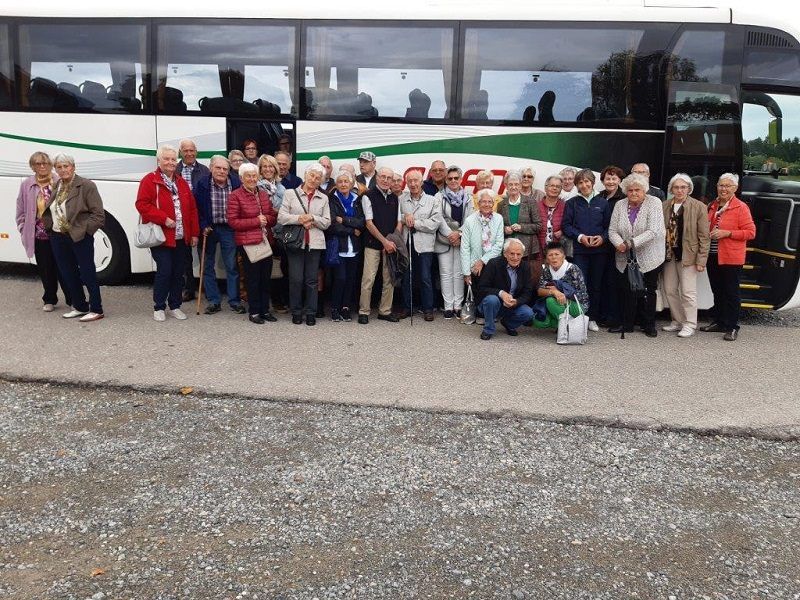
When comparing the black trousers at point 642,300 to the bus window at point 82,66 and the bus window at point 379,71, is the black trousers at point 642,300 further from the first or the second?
the bus window at point 82,66

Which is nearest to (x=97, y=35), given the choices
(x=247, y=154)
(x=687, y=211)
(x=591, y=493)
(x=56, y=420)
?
(x=247, y=154)

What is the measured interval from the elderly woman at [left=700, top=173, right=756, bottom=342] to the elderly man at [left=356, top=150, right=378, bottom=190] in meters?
3.85

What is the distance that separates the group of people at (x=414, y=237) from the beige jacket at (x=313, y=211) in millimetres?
16

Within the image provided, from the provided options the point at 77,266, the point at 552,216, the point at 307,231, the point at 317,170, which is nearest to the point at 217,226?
the point at 307,231

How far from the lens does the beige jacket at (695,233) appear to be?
759cm

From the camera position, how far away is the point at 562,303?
732 centimetres

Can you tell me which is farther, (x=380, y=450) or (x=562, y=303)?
(x=562, y=303)

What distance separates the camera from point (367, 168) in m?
8.34

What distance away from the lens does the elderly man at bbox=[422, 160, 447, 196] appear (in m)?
8.24

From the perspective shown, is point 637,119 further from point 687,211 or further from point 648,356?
point 648,356

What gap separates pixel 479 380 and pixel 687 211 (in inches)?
130

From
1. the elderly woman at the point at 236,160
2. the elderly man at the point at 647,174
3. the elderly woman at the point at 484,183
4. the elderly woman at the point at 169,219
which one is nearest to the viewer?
the elderly woman at the point at 169,219

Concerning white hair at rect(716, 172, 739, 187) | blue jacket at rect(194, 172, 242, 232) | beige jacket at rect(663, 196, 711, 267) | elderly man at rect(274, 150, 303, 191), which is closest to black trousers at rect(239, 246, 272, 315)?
blue jacket at rect(194, 172, 242, 232)

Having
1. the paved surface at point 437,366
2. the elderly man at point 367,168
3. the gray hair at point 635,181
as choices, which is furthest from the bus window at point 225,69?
the gray hair at point 635,181
